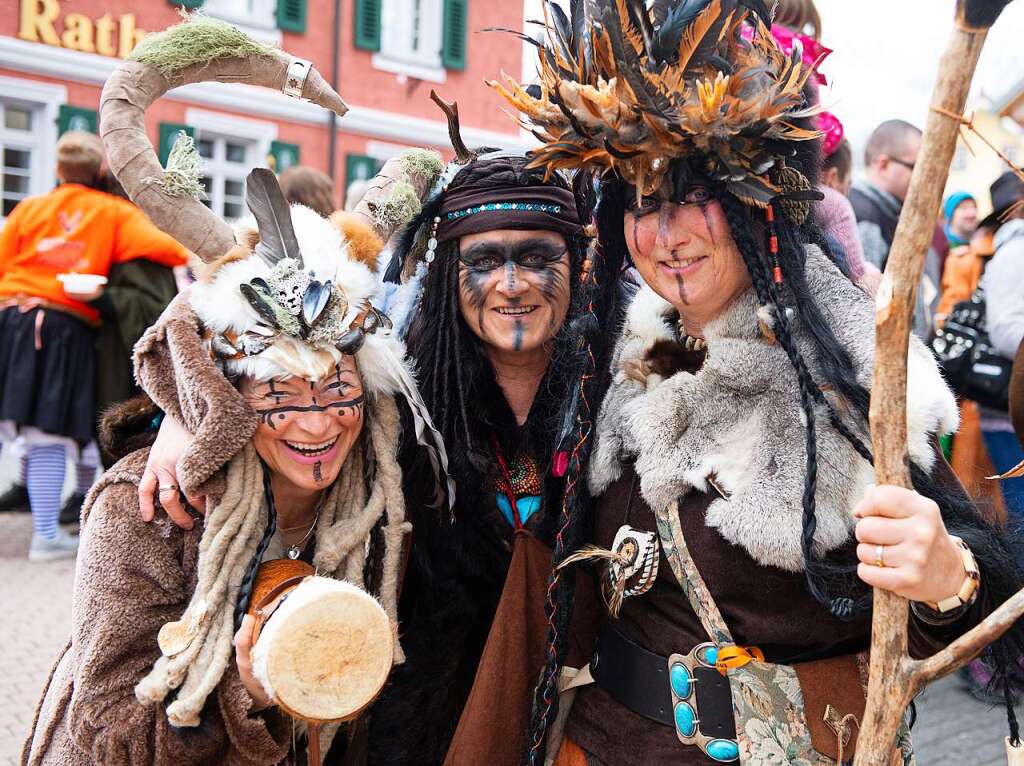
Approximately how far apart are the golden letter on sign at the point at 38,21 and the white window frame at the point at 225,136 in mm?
1828

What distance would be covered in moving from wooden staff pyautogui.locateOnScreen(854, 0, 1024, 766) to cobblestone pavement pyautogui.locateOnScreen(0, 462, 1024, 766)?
1878mm

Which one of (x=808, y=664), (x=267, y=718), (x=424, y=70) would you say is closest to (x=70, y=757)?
(x=267, y=718)

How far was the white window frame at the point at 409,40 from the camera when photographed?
14742mm

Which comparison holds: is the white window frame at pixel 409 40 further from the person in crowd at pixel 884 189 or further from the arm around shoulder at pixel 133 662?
the arm around shoulder at pixel 133 662

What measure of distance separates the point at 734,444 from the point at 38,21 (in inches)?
491

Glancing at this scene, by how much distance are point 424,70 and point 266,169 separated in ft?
45.0

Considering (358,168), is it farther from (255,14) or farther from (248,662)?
(248,662)

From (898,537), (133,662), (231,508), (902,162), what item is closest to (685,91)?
(898,537)

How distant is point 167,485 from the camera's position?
204 cm

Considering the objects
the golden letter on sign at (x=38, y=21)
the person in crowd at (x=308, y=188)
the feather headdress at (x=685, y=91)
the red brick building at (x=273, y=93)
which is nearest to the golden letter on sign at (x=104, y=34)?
the red brick building at (x=273, y=93)

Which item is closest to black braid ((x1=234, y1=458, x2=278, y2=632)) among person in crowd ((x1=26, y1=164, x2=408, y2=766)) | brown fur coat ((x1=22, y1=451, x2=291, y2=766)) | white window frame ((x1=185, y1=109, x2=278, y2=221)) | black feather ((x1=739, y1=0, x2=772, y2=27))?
person in crowd ((x1=26, y1=164, x2=408, y2=766))

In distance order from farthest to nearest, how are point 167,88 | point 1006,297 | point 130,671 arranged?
point 1006,297, point 167,88, point 130,671

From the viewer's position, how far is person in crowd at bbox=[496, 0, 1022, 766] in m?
1.70

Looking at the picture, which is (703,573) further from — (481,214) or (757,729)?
(481,214)
